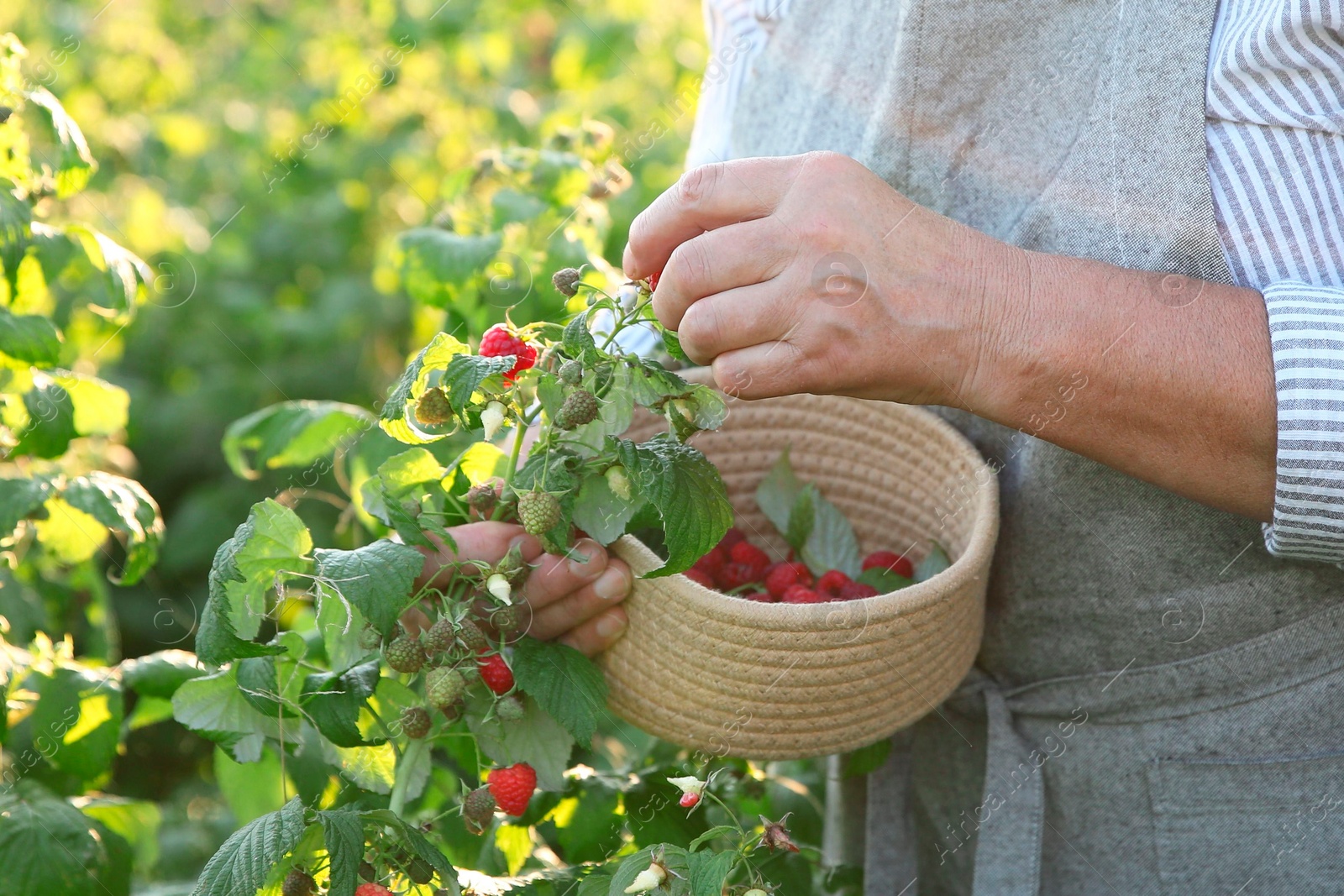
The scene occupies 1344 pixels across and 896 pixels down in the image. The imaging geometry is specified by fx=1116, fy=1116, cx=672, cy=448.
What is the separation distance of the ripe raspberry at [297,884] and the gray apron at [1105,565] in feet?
1.76

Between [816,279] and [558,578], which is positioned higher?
[816,279]

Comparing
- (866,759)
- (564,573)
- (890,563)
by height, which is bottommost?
(866,759)

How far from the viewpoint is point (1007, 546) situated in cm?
93

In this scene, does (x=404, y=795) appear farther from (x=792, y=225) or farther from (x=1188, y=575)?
(x=1188, y=575)

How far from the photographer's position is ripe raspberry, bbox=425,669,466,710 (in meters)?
0.71

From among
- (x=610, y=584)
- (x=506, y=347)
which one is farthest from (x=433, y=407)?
(x=610, y=584)

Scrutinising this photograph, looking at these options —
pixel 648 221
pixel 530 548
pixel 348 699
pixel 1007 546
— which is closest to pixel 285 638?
pixel 348 699

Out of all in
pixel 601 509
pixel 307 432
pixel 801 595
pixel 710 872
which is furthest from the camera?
pixel 307 432

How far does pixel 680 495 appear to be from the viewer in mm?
713

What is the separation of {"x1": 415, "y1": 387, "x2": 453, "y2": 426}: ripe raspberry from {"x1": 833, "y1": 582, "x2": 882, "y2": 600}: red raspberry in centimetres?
37

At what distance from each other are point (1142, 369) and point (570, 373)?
37 cm

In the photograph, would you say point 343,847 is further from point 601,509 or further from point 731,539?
point 731,539

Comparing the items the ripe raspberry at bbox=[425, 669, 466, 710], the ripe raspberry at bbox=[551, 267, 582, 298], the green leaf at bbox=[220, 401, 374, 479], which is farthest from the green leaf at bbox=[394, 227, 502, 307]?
the ripe raspberry at bbox=[425, 669, 466, 710]

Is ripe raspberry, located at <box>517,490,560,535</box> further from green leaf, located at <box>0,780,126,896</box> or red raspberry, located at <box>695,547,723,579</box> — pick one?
green leaf, located at <box>0,780,126,896</box>
